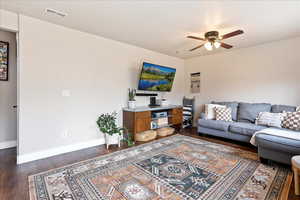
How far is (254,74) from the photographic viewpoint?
3883mm

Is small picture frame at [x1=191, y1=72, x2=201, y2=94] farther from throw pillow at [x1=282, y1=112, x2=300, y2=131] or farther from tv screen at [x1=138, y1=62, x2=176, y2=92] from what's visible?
throw pillow at [x1=282, y1=112, x2=300, y2=131]

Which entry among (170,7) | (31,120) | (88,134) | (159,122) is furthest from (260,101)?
(31,120)

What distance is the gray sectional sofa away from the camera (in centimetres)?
219

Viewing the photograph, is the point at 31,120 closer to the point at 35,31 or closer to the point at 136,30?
the point at 35,31

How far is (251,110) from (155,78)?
2.55 meters

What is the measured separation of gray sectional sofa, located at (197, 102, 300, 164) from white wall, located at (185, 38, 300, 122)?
33 centimetres

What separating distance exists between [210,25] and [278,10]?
0.95m

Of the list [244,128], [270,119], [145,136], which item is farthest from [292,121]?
[145,136]

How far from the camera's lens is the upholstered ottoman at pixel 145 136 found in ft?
11.6

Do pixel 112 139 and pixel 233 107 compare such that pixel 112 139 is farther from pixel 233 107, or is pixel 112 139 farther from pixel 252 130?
pixel 233 107

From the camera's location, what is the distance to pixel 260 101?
3.80 m

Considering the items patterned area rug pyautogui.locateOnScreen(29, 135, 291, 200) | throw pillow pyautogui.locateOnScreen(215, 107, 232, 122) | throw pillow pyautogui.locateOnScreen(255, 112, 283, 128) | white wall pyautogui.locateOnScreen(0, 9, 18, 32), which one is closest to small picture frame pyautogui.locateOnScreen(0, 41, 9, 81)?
white wall pyautogui.locateOnScreen(0, 9, 18, 32)

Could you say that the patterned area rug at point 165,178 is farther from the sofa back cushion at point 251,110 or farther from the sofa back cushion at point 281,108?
the sofa back cushion at point 281,108

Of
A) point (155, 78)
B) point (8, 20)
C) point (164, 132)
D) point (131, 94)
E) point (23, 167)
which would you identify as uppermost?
point (8, 20)
